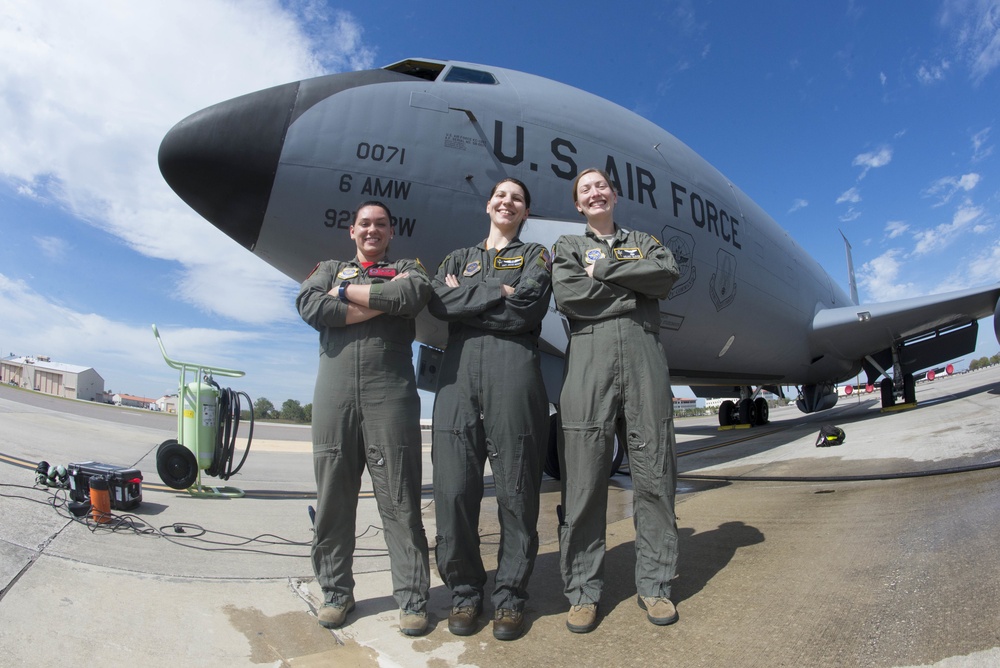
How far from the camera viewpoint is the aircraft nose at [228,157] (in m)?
4.44

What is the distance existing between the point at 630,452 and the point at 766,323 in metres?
7.68

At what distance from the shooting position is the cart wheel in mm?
4398

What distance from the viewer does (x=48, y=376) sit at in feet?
163

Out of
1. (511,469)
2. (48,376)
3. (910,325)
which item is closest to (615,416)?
(511,469)

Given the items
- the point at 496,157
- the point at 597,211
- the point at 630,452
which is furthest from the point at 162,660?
the point at 496,157

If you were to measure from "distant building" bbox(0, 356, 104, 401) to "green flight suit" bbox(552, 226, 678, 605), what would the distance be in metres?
61.5

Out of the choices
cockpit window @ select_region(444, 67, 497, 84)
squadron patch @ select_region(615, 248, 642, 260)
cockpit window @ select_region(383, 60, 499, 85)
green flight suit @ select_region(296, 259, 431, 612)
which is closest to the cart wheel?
green flight suit @ select_region(296, 259, 431, 612)

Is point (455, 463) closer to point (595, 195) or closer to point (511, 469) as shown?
point (511, 469)

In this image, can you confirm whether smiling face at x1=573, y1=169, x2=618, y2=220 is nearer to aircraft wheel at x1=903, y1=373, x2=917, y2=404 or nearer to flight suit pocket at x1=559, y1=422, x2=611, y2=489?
flight suit pocket at x1=559, y1=422, x2=611, y2=489

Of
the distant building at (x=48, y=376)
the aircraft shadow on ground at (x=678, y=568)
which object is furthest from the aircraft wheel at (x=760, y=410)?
the distant building at (x=48, y=376)

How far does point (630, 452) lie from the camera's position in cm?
225

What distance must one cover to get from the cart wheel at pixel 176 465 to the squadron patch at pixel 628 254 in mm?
4174

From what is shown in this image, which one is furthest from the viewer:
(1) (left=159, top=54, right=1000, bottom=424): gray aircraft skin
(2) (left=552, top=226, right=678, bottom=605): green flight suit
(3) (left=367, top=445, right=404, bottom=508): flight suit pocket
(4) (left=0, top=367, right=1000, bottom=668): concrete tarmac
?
(1) (left=159, top=54, right=1000, bottom=424): gray aircraft skin

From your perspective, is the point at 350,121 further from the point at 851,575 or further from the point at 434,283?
the point at 851,575
